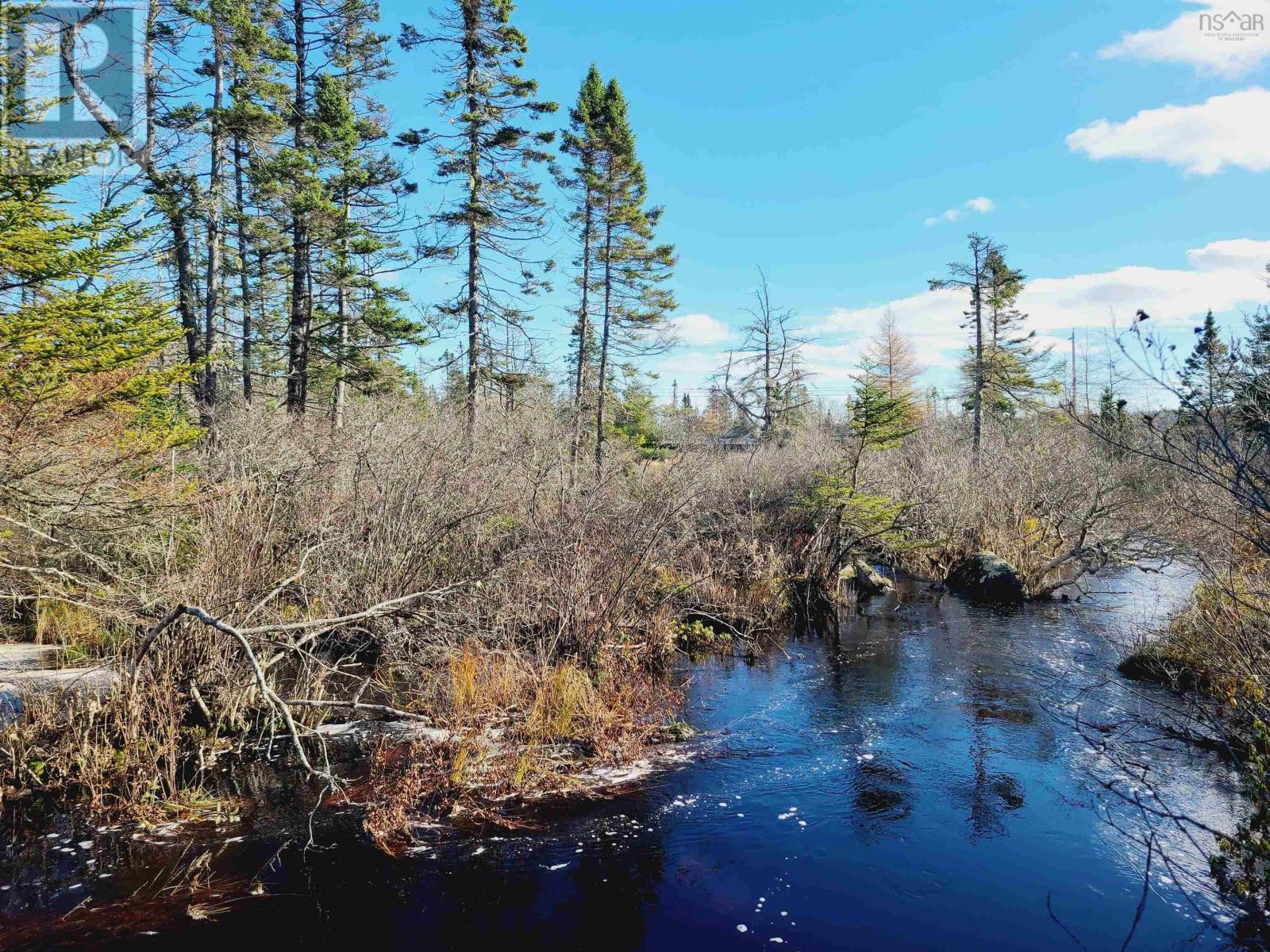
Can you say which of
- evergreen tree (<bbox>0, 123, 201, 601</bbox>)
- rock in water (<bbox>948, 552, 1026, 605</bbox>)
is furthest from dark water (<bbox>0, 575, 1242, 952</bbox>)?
rock in water (<bbox>948, 552, 1026, 605</bbox>)

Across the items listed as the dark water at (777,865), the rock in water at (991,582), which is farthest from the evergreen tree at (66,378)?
the rock in water at (991,582)

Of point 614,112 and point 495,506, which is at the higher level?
A: point 614,112

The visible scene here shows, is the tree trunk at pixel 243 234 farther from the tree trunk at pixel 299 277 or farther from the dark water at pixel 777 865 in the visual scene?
the dark water at pixel 777 865

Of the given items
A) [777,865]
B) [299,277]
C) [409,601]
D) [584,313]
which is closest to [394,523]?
[409,601]

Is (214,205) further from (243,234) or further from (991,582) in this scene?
(991,582)

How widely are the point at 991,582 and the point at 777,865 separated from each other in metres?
12.5

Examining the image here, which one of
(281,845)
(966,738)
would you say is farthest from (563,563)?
(966,738)

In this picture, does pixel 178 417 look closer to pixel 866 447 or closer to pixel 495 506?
pixel 495 506

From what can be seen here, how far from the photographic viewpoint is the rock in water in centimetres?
1612

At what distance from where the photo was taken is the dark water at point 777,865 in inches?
205

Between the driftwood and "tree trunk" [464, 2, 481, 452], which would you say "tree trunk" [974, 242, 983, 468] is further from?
the driftwood

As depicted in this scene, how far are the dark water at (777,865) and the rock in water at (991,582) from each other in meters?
7.41

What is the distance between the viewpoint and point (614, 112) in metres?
25.9

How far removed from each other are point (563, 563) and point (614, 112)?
856 inches
